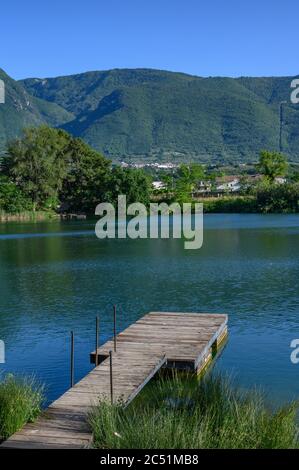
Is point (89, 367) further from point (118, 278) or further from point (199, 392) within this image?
point (118, 278)

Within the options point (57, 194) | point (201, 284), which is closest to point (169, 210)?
point (57, 194)

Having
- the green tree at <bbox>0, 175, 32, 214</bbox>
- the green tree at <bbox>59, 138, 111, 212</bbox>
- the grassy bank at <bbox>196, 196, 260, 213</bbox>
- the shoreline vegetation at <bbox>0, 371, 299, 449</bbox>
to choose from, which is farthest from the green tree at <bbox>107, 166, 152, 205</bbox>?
the shoreline vegetation at <bbox>0, 371, 299, 449</bbox>

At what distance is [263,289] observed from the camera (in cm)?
2389

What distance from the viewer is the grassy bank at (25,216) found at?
72562 millimetres

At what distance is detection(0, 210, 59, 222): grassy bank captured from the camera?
72.6m

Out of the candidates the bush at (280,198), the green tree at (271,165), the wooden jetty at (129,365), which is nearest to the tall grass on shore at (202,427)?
the wooden jetty at (129,365)

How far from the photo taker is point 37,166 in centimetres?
7706

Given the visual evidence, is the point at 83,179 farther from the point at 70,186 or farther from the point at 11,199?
the point at 11,199

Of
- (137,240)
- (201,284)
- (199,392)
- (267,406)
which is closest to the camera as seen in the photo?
(199,392)

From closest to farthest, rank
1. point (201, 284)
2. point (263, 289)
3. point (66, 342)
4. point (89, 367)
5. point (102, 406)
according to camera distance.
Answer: point (102, 406)
point (89, 367)
point (66, 342)
point (263, 289)
point (201, 284)

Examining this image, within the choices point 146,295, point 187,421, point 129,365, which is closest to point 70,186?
point 146,295

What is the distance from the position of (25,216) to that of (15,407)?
2587 inches

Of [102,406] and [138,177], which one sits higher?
[138,177]

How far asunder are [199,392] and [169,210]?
234 feet
